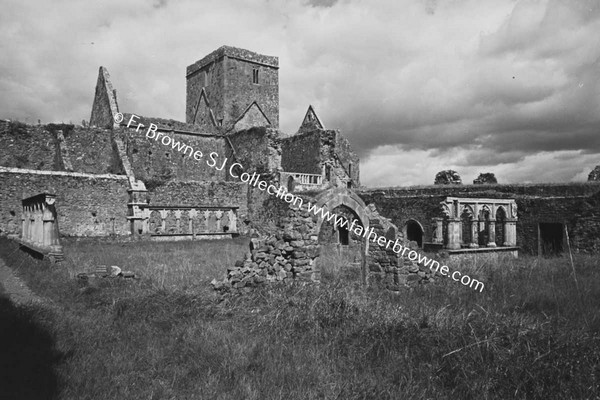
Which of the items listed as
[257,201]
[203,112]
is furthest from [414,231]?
[203,112]

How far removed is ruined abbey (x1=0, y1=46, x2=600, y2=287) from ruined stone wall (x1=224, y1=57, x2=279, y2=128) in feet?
19.2

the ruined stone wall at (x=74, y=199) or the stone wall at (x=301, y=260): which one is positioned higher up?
the ruined stone wall at (x=74, y=199)

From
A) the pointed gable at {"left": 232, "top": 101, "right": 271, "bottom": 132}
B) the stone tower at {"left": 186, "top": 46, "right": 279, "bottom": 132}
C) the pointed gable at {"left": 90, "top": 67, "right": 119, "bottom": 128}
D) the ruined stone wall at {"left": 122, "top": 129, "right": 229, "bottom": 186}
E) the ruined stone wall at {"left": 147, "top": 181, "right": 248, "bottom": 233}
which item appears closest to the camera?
the ruined stone wall at {"left": 147, "top": 181, "right": 248, "bottom": 233}

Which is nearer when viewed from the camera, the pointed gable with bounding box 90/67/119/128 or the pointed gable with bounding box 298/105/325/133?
the pointed gable with bounding box 90/67/119/128

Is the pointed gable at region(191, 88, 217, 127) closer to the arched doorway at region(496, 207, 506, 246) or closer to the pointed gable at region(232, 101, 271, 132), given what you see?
the pointed gable at region(232, 101, 271, 132)

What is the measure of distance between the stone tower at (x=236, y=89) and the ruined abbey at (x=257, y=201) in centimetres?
536

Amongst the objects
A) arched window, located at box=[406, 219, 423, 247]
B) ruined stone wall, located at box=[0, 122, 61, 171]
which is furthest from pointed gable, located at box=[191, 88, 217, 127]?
arched window, located at box=[406, 219, 423, 247]

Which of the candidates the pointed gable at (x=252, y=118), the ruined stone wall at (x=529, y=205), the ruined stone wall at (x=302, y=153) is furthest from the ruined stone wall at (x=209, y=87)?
the ruined stone wall at (x=529, y=205)

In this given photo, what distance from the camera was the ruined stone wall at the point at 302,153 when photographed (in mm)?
26188

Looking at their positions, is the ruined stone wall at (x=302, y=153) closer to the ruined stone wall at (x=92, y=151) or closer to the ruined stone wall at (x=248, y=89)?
the ruined stone wall at (x=248, y=89)

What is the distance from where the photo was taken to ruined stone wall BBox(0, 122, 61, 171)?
21.5 metres

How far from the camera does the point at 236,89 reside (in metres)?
36.6

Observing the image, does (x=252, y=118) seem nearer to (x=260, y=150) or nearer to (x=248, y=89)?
(x=248, y=89)

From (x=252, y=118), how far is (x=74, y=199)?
19.2m
